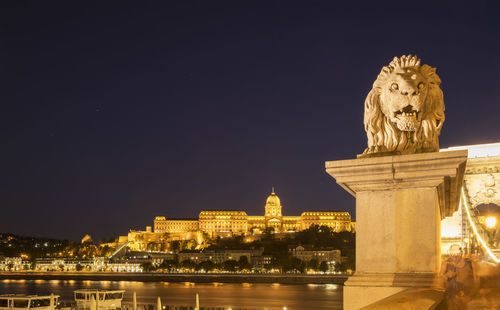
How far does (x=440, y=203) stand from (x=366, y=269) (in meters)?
0.81

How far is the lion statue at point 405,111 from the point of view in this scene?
13.2ft

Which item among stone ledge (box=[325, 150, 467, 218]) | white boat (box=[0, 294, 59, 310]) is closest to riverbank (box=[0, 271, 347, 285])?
white boat (box=[0, 294, 59, 310])

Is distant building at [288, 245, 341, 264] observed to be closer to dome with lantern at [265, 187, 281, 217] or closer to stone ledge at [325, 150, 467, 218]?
dome with lantern at [265, 187, 281, 217]

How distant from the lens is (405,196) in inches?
154

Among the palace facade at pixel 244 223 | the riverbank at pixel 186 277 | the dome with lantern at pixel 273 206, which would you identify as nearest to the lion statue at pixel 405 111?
the riverbank at pixel 186 277

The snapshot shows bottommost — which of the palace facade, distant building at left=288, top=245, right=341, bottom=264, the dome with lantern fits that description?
distant building at left=288, top=245, right=341, bottom=264

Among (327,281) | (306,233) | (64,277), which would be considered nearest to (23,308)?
(327,281)

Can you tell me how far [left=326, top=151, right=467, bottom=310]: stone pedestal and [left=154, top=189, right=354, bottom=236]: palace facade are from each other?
167 metres

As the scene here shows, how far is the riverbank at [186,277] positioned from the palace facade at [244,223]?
4298cm

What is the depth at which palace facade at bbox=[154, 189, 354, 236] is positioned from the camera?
173750mm

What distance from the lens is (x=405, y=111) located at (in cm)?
403

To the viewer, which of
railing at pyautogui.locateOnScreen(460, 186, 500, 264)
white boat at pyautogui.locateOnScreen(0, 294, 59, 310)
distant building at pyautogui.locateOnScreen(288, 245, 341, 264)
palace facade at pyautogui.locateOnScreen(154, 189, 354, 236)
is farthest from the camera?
palace facade at pyautogui.locateOnScreen(154, 189, 354, 236)

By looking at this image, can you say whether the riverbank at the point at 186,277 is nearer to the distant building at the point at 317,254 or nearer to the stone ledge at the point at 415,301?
the distant building at the point at 317,254

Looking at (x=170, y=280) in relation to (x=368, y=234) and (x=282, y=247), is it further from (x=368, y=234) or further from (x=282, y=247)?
(x=368, y=234)
